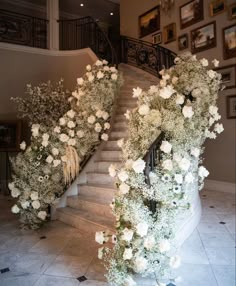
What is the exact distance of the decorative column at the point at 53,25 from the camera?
7.45 meters

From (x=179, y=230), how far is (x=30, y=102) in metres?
4.03

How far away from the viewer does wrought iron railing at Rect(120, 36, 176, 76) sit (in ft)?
23.6

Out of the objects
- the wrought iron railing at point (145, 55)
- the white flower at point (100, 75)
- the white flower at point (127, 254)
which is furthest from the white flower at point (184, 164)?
the wrought iron railing at point (145, 55)

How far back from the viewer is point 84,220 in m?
3.70

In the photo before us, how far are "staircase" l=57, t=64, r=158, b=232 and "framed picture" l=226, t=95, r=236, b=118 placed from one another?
2.09 metres

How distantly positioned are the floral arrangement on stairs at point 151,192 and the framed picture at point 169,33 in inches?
194

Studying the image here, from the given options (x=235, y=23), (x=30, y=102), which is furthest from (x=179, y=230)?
(x=235, y=23)

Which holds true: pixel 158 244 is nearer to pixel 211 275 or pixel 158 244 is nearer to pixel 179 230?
pixel 211 275

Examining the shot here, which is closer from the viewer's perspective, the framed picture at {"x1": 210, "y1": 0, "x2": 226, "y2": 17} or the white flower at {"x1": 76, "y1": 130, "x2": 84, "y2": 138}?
the white flower at {"x1": 76, "y1": 130, "x2": 84, "y2": 138}

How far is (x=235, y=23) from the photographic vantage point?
545 centimetres

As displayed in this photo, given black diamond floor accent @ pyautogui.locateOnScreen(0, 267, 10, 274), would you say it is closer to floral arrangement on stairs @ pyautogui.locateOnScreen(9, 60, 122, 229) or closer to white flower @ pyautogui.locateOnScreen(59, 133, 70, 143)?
floral arrangement on stairs @ pyautogui.locateOnScreen(9, 60, 122, 229)

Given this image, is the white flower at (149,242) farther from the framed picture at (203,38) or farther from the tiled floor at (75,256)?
the framed picture at (203,38)

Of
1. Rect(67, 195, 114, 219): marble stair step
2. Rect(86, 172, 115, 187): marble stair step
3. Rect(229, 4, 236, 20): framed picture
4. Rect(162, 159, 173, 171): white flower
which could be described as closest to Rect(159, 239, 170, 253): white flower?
Rect(162, 159, 173, 171): white flower

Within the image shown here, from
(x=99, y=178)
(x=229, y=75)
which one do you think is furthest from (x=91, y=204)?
(x=229, y=75)
